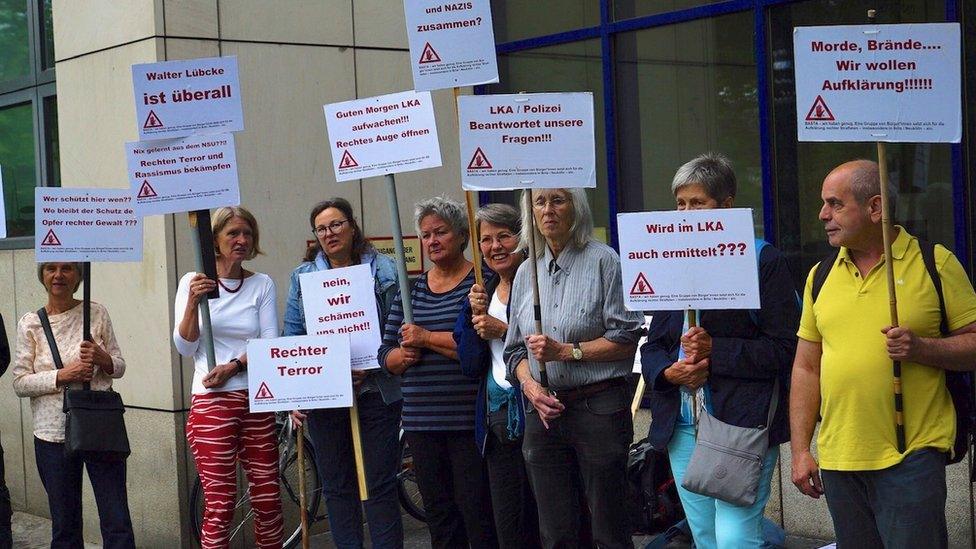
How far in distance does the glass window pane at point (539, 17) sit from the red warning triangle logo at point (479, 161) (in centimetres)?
354

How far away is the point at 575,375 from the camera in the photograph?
17.7 feet

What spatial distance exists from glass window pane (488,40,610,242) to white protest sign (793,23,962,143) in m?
4.25

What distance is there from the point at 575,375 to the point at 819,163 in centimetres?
306

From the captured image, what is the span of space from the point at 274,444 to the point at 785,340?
2.98 metres

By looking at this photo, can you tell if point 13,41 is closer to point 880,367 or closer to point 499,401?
point 499,401

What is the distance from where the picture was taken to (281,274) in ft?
28.6

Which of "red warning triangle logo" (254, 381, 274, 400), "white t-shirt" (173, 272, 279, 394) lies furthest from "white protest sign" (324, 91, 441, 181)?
"red warning triangle logo" (254, 381, 274, 400)

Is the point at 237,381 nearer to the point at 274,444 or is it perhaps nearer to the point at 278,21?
the point at 274,444

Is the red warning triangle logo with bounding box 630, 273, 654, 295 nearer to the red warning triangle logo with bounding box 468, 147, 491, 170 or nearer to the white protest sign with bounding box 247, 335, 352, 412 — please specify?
the red warning triangle logo with bounding box 468, 147, 491, 170

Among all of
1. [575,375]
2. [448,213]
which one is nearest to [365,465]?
[448,213]

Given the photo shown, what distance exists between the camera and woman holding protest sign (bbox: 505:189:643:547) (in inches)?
211

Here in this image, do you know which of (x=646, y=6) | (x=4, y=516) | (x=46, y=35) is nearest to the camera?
(x=4, y=516)

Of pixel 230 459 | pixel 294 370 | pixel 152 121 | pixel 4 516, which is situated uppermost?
pixel 152 121

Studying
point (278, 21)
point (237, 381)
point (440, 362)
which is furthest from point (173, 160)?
point (278, 21)
